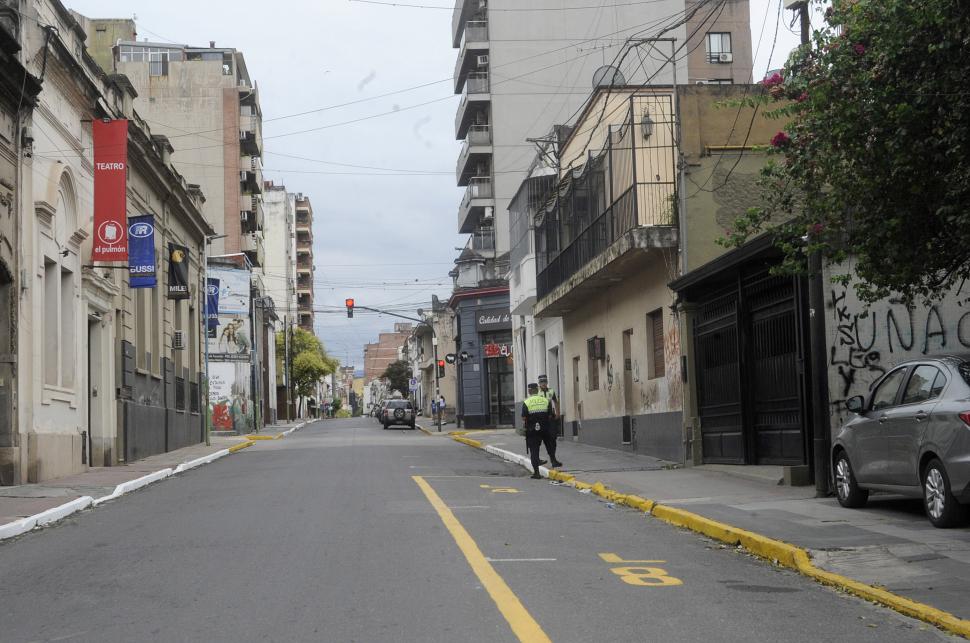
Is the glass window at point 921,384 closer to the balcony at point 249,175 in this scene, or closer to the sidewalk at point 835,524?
the sidewalk at point 835,524

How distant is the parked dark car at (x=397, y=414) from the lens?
56781mm

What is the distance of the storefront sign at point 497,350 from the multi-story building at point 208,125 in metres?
14.2

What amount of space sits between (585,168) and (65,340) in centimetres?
1196

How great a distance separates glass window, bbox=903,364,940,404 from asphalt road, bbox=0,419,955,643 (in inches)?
102

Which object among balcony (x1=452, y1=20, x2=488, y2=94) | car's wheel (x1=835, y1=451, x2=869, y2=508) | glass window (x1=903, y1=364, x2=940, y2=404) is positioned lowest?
car's wheel (x1=835, y1=451, x2=869, y2=508)

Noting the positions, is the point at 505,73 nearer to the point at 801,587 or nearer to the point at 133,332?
the point at 133,332

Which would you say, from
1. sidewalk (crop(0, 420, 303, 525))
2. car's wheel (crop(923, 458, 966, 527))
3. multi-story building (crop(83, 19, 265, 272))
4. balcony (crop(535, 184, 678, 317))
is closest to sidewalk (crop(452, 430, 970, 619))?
car's wheel (crop(923, 458, 966, 527))

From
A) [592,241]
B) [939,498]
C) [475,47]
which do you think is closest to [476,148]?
[475,47]

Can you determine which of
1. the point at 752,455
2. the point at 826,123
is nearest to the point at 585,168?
the point at 752,455

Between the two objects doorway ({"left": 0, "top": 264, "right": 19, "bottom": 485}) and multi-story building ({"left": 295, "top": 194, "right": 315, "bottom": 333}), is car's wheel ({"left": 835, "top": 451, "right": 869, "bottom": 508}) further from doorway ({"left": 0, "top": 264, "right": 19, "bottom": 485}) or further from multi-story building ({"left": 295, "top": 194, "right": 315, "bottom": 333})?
multi-story building ({"left": 295, "top": 194, "right": 315, "bottom": 333})

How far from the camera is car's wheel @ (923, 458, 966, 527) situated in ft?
33.4

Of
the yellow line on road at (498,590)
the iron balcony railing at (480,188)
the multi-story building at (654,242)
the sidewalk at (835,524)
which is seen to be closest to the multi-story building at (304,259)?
the iron balcony railing at (480,188)

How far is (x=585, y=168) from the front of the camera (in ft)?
83.6

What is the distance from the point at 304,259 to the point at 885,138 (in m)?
114
